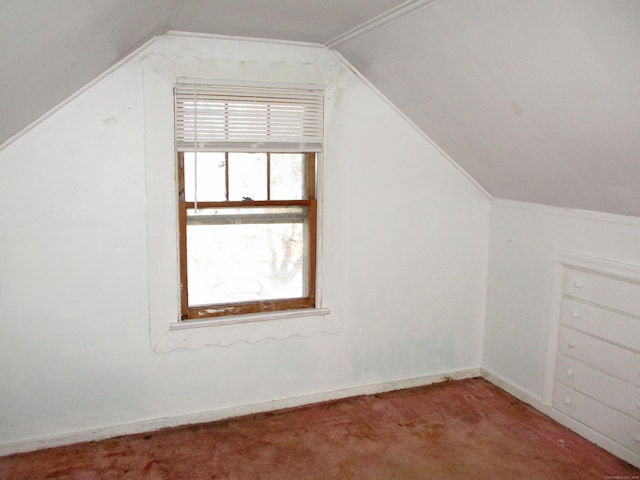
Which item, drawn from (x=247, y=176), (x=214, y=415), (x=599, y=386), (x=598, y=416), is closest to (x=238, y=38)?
(x=247, y=176)

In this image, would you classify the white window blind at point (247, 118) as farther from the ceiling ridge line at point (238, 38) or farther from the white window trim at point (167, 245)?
the ceiling ridge line at point (238, 38)

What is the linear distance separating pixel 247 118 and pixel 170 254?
3.16 ft

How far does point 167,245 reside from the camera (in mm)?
3320

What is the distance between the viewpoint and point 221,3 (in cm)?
259

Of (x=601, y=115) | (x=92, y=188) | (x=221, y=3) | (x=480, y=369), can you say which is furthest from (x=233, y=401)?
(x=601, y=115)

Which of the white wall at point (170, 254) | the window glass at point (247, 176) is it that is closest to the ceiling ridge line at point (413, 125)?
the white wall at point (170, 254)

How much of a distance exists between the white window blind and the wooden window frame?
0.15 metres

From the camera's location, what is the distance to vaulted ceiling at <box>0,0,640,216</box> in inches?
75.9

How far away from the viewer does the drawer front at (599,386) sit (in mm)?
3090

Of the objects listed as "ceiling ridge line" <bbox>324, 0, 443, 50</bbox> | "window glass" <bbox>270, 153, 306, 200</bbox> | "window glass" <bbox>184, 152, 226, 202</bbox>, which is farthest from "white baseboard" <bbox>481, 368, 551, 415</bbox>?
"ceiling ridge line" <bbox>324, 0, 443, 50</bbox>

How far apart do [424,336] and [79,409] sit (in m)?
2.40

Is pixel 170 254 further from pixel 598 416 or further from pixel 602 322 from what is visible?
pixel 598 416

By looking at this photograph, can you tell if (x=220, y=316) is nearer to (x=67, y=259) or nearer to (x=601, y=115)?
(x=67, y=259)

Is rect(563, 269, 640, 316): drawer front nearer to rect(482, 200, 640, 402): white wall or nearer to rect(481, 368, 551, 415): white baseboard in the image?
rect(482, 200, 640, 402): white wall
